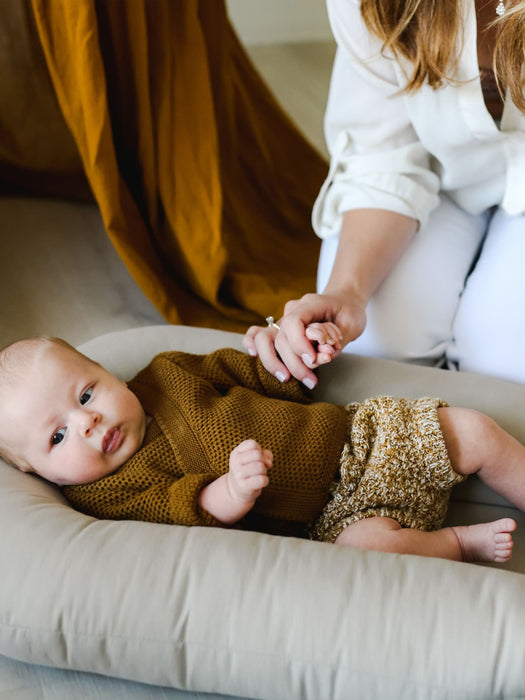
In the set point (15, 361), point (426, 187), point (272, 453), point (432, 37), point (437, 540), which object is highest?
point (432, 37)

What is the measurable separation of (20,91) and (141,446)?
0.88 metres

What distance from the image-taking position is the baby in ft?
3.04

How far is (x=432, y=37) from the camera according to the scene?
1.09 m

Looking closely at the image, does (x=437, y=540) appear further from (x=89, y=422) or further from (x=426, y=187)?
(x=426, y=187)

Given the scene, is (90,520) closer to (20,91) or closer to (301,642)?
(301,642)

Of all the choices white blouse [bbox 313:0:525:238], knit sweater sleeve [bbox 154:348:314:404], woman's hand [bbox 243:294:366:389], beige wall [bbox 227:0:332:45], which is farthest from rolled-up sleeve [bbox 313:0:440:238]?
beige wall [bbox 227:0:332:45]

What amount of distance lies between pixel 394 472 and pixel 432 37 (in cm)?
64

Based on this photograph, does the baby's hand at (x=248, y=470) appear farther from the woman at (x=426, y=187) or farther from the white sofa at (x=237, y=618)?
the woman at (x=426, y=187)

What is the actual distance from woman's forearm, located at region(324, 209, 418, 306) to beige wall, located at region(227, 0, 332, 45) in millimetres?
1938

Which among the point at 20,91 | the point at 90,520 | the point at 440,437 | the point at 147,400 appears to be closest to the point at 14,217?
the point at 20,91

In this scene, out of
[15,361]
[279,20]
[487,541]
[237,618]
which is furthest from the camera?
[279,20]

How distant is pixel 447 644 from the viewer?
72 cm

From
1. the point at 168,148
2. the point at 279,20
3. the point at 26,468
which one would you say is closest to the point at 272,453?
the point at 26,468

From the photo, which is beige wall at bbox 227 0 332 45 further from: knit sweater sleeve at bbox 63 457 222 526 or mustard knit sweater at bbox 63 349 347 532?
knit sweater sleeve at bbox 63 457 222 526
